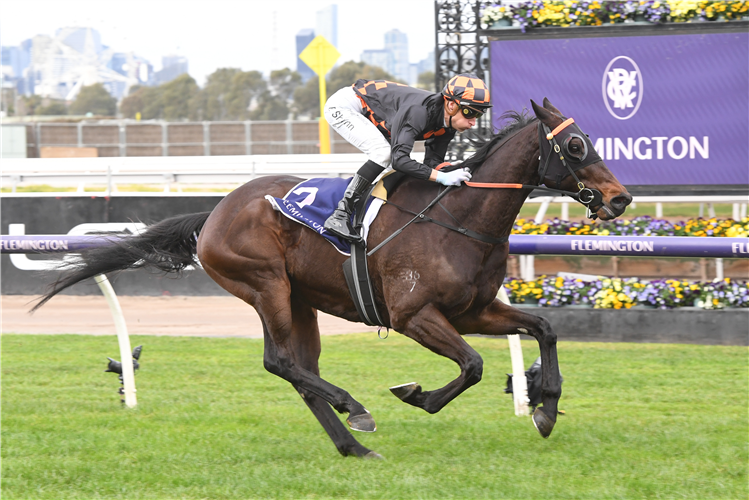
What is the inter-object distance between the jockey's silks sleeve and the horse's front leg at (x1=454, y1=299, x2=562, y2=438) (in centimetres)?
75

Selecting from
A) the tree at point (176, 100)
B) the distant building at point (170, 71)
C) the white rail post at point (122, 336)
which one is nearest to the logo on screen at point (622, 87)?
the white rail post at point (122, 336)

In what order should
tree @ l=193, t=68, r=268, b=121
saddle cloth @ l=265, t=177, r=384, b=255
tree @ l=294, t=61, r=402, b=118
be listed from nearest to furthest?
saddle cloth @ l=265, t=177, r=384, b=255
tree @ l=193, t=68, r=268, b=121
tree @ l=294, t=61, r=402, b=118

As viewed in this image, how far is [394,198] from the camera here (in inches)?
171

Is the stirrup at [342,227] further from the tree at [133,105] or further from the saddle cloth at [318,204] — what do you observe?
the tree at [133,105]

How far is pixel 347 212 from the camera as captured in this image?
14.1 feet

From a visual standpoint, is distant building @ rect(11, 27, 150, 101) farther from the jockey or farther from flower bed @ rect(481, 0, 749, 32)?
the jockey

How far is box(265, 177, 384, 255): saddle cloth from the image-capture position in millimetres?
4320

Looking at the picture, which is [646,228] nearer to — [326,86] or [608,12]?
[608,12]

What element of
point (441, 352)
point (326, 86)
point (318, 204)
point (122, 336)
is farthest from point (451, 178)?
point (326, 86)

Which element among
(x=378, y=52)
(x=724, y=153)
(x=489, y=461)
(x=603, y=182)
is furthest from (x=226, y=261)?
(x=378, y=52)

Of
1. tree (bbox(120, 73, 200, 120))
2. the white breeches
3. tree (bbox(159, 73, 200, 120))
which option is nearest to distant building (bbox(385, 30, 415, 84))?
tree (bbox(120, 73, 200, 120))

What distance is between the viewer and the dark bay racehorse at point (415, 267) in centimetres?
399

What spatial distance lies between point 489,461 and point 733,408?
195cm

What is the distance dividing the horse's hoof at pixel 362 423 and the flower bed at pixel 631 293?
13.3 ft
